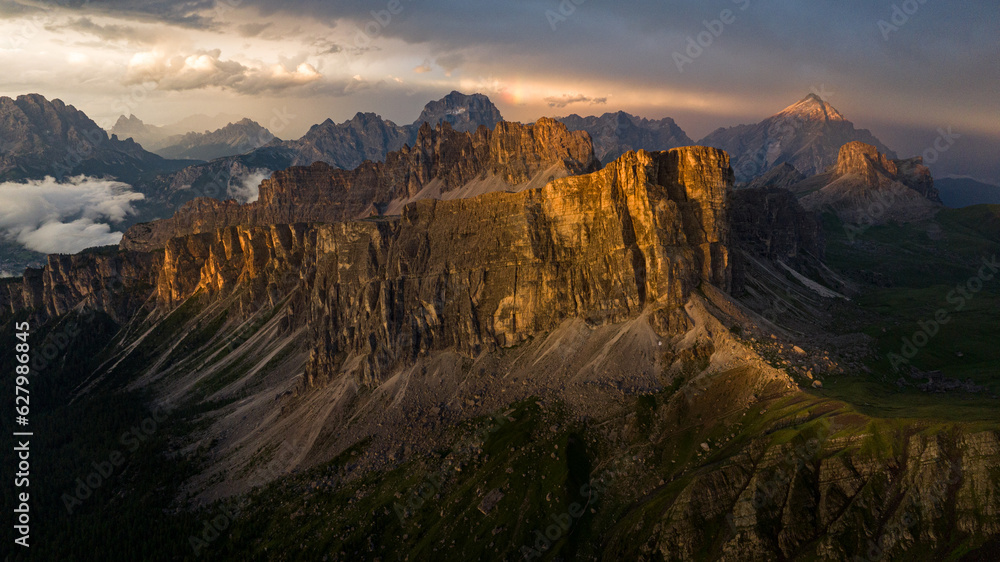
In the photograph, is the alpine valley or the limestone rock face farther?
the limestone rock face

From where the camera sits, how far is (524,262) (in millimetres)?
159875

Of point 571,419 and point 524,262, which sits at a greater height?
point 524,262

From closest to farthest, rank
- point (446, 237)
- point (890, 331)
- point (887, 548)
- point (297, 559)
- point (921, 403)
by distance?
1. point (887, 548)
2. point (921, 403)
3. point (297, 559)
4. point (890, 331)
5. point (446, 237)

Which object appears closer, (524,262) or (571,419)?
(571,419)

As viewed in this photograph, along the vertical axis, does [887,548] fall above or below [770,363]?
below

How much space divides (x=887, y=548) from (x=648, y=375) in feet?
204

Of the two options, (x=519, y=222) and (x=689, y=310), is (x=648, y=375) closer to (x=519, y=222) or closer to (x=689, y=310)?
(x=689, y=310)

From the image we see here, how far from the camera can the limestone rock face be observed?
474ft

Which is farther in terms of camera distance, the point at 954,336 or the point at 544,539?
the point at 954,336

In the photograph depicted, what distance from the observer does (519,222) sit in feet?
533

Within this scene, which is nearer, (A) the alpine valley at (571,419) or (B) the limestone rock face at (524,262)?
(A) the alpine valley at (571,419)

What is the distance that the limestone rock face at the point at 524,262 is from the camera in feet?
474

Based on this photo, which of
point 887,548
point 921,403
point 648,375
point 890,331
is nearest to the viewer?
point 887,548

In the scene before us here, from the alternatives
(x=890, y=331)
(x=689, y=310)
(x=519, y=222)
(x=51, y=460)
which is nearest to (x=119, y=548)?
(x=51, y=460)
